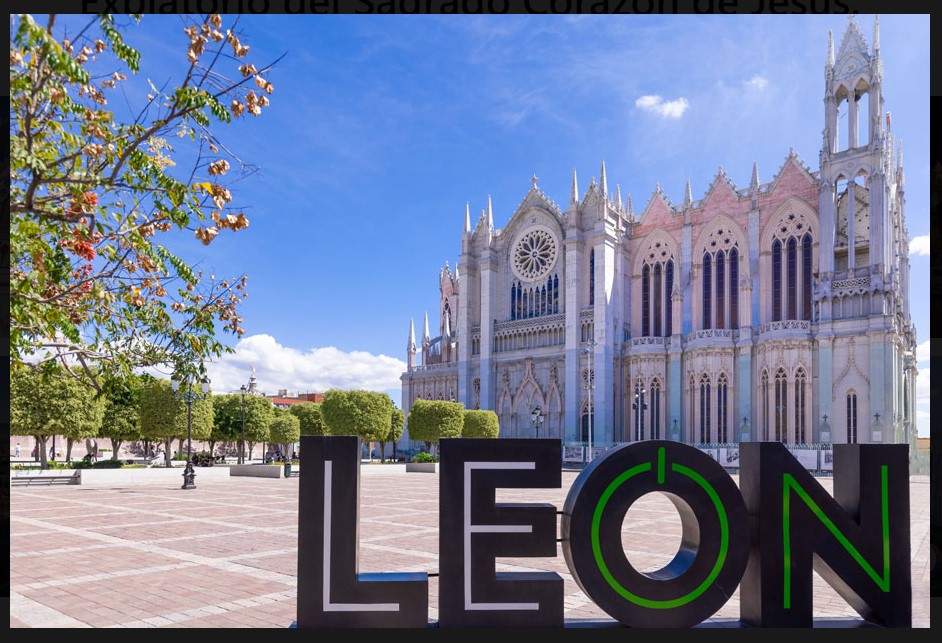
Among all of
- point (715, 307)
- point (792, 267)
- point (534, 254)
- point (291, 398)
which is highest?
point (534, 254)

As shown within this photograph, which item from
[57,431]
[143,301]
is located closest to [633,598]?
[143,301]

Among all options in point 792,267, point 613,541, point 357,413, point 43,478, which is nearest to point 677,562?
point 613,541

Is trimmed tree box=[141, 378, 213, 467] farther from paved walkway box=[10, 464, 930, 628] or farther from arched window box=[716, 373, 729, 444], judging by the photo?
arched window box=[716, 373, 729, 444]

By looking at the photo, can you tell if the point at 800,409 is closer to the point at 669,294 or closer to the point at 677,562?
the point at 669,294

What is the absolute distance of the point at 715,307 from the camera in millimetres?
53250

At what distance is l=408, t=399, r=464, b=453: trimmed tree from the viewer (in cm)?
5091

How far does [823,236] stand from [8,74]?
4998 centimetres

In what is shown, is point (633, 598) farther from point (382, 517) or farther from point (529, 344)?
point (529, 344)

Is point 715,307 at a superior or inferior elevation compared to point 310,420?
superior

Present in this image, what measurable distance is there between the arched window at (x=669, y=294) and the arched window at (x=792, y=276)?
28.0ft

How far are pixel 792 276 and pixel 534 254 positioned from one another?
70.3 feet

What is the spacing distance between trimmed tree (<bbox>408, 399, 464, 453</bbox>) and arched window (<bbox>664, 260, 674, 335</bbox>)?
17441 mm

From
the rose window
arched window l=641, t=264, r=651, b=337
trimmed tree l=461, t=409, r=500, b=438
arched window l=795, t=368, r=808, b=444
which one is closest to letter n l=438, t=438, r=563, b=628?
arched window l=795, t=368, r=808, b=444

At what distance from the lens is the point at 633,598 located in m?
7.70
